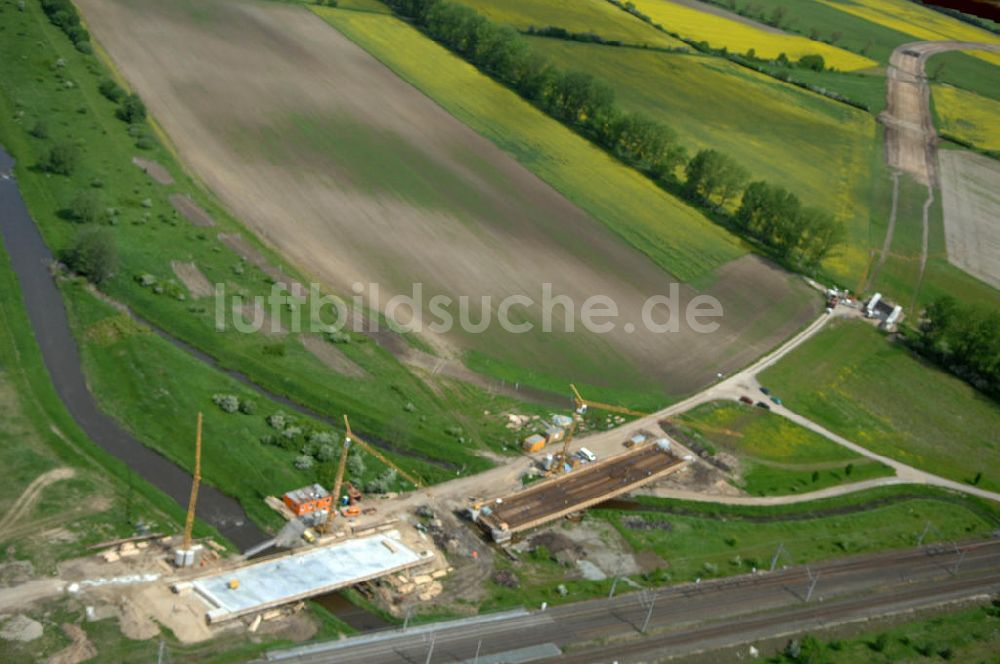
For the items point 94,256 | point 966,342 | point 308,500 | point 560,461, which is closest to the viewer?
point 308,500

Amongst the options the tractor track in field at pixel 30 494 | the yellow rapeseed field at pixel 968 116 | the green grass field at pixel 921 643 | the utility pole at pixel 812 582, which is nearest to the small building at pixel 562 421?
the utility pole at pixel 812 582

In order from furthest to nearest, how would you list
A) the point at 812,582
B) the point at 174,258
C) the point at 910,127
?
the point at 910,127
the point at 174,258
the point at 812,582

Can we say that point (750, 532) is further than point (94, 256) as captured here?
No

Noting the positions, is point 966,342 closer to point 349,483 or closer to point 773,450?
point 773,450

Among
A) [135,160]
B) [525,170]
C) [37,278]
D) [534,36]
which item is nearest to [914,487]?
[525,170]

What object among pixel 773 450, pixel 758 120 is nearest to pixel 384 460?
pixel 773 450

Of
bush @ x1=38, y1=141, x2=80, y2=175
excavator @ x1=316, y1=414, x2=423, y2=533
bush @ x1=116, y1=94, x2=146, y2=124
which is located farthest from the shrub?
excavator @ x1=316, y1=414, x2=423, y2=533

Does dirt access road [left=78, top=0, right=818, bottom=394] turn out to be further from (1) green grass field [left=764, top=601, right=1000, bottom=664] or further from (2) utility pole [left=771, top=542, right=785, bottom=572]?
(1) green grass field [left=764, top=601, right=1000, bottom=664]

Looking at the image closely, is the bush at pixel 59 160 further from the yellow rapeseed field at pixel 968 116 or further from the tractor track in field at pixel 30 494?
the yellow rapeseed field at pixel 968 116
